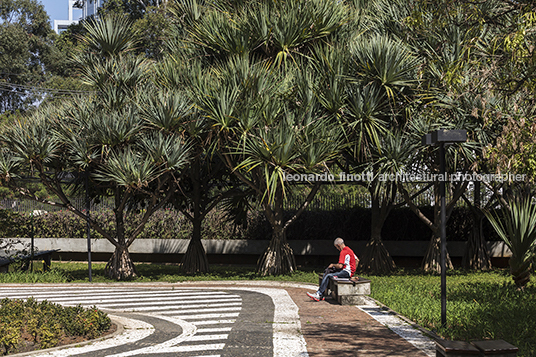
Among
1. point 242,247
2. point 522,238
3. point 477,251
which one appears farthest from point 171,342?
point 477,251

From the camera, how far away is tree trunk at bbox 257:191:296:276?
55.3 feet

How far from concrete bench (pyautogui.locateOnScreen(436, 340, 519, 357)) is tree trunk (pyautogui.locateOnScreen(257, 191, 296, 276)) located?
37.4 ft

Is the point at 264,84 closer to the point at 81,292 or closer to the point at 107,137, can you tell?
the point at 107,137

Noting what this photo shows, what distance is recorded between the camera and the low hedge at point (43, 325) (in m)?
7.07

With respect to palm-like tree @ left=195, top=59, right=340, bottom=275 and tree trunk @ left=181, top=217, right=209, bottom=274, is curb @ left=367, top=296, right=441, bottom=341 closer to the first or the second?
palm-like tree @ left=195, top=59, right=340, bottom=275

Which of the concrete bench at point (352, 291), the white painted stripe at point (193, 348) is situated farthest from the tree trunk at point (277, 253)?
the white painted stripe at point (193, 348)

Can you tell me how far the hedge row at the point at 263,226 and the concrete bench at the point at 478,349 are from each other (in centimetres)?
1510

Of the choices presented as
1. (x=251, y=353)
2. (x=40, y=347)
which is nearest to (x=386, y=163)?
(x=251, y=353)

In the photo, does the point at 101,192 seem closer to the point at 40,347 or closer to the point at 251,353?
the point at 40,347

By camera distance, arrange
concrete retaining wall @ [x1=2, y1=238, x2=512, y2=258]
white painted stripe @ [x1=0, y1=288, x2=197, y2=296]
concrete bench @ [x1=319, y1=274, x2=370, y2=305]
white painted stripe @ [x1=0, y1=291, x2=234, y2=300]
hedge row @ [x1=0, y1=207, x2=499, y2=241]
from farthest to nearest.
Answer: hedge row @ [x1=0, y1=207, x2=499, y2=241] → concrete retaining wall @ [x1=2, y1=238, x2=512, y2=258] → white painted stripe @ [x1=0, y1=288, x2=197, y2=296] → white painted stripe @ [x1=0, y1=291, x2=234, y2=300] → concrete bench @ [x1=319, y1=274, x2=370, y2=305]

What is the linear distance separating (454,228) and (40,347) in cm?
1672

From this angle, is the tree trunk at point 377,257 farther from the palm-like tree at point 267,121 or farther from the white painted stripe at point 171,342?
the white painted stripe at point 171,342

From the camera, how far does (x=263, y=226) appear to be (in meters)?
21.8

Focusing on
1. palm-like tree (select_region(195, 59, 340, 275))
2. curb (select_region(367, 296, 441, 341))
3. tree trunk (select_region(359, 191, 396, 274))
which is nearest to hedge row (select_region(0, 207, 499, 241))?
tree trunk (select_region(359, 191, 396, 274))
